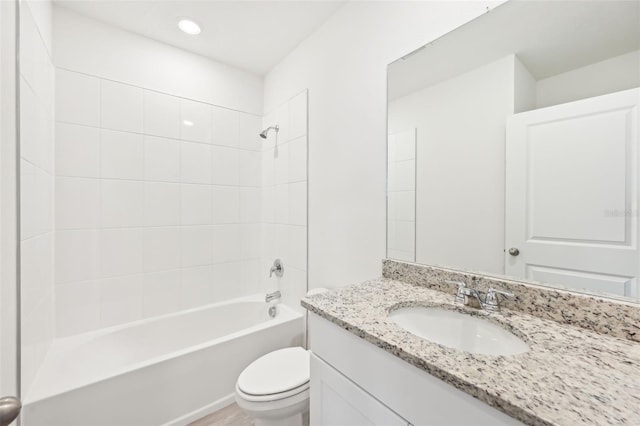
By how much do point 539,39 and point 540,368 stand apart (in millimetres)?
1060

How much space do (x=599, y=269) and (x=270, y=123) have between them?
225cm

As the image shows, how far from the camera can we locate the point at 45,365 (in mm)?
1369

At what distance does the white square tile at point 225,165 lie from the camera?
219 cm

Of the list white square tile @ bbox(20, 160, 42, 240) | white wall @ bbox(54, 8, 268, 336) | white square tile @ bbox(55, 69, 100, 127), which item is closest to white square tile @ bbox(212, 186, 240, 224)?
white wall @ bbox(54, 8, 268, 336)

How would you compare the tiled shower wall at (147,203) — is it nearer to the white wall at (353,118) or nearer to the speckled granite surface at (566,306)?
the white wall at (353,118)

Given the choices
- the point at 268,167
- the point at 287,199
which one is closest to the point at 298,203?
the point at 287,199

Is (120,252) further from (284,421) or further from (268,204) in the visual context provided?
(284,421)

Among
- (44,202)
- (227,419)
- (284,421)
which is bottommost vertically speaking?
(227,419)

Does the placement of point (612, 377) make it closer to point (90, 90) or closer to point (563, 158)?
point (563, 158)

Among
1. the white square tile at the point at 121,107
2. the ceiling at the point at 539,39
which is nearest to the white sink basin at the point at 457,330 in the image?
the ceiling at the point at 539,39

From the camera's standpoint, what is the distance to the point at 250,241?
2393mm

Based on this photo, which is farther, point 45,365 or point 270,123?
point 270,123

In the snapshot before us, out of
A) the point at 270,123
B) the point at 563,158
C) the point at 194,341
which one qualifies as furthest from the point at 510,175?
the point at 194,341

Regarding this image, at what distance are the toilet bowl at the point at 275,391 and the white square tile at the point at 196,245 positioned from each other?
104 cm
